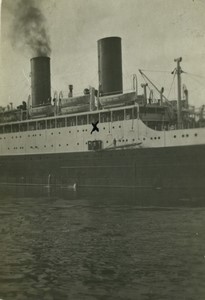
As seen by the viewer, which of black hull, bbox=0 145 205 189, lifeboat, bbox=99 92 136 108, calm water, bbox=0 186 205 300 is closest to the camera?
calm water, bbox=0 186 205 300

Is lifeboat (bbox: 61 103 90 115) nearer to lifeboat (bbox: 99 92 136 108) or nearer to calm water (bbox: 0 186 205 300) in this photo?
lifeboat (bbox: 99 92 136 108)

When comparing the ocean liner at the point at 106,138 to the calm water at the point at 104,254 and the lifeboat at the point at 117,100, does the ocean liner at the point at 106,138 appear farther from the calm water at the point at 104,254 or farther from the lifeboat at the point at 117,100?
the calm water at the point at 104,254

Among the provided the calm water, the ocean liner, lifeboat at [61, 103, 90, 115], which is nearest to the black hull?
the ocean liner

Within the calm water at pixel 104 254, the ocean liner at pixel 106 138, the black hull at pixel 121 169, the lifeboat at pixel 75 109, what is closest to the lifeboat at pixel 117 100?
the ocean liner at pixel 106 138

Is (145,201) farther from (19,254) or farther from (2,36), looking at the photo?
(19,254)

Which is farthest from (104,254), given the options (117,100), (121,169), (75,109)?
(75,109)

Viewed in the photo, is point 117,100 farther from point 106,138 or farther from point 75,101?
point 75,101
